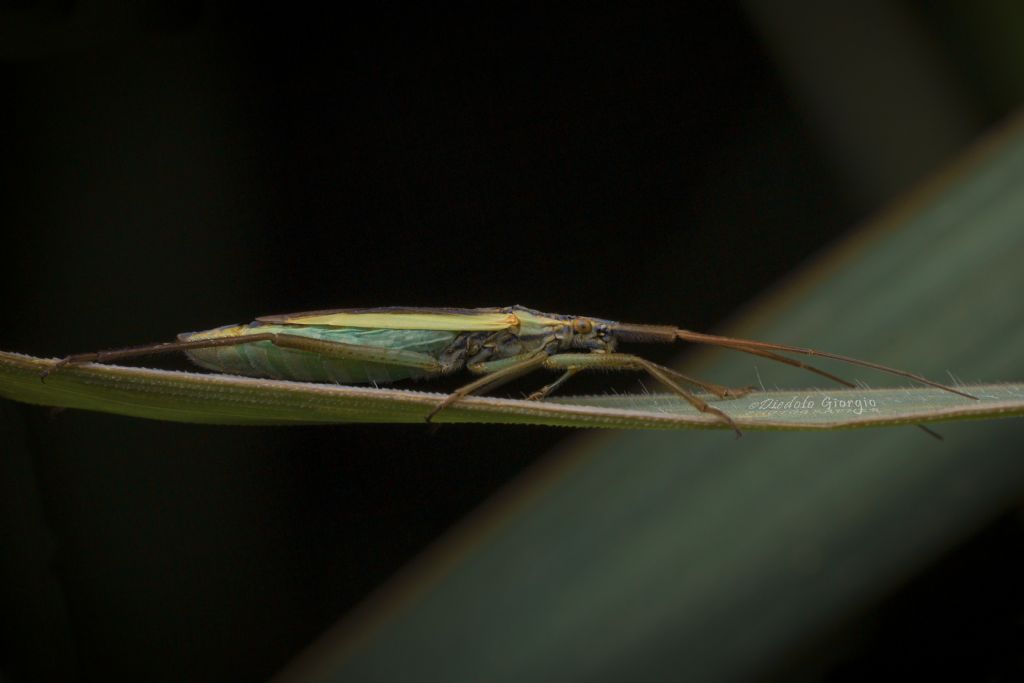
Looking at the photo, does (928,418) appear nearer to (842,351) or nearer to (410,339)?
(842,351)

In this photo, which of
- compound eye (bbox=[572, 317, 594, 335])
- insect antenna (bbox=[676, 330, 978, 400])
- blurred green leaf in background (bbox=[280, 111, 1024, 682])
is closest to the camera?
blurred green leaf in background (bbox=[280, 111, 1024, 682])

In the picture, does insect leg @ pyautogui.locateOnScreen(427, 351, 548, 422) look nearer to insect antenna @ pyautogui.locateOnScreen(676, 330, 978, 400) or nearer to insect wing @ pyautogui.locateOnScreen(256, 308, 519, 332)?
insect wing @ pyautogui.locateOnScreen(256, 308, 519, 332)

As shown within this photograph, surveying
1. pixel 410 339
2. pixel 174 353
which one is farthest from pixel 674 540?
pixel 174 353

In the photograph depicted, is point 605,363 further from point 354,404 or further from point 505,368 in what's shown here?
point 354,404

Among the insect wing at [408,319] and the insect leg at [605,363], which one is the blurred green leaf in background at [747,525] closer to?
the insect leg at [605,363]

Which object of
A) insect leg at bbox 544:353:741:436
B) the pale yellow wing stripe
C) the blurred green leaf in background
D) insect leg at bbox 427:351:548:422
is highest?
the pale yellow wing stripe

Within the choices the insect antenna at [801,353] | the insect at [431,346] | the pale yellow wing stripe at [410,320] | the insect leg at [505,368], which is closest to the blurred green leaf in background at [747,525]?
the insect antenna at [801,353]

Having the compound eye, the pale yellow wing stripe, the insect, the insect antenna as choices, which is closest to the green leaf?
the insect antenna

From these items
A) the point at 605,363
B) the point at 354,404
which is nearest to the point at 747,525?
the point at 354,404
